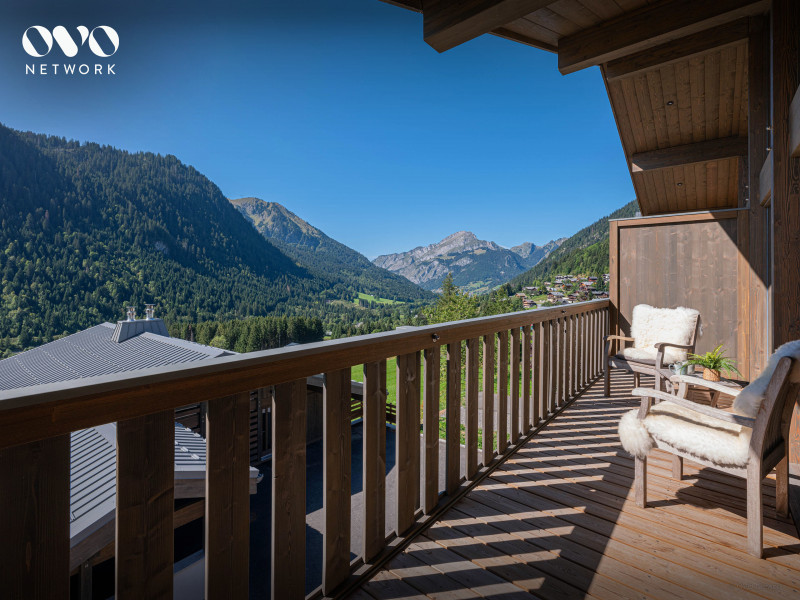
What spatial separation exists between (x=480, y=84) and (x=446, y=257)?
97984 mm

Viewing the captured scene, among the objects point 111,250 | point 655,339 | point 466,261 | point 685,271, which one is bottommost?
point 655,339

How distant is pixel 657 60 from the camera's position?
434 cm

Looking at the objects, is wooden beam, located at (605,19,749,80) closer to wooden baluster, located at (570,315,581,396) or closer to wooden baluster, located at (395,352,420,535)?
wooden baluster, located at (570,315,581,396)

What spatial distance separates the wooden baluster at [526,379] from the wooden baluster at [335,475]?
5.58 ft

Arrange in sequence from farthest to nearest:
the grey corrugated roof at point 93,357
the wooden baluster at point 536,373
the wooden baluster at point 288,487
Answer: the grey corrugated roof at point 93,357 < the wooden baluster at point 536,373 < the wooden baluster at point 288,487

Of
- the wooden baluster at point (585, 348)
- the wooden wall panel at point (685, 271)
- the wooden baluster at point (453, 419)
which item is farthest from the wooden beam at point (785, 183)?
Answer: the wooden wall panel at point (685, 271)

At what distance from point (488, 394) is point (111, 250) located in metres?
68.1

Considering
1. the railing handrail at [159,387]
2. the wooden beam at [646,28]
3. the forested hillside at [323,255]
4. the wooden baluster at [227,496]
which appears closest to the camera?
the railing handrail at [159,387]

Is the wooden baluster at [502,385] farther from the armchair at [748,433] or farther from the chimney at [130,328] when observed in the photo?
the chimney at [130,328]

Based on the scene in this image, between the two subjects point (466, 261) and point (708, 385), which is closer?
point (708, 385)

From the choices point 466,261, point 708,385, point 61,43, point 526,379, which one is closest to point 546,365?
point 526,379

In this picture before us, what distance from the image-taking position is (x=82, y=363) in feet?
43.9

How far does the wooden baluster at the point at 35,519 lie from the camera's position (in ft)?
2.55

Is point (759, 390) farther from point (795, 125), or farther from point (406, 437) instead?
point (795, 125)
